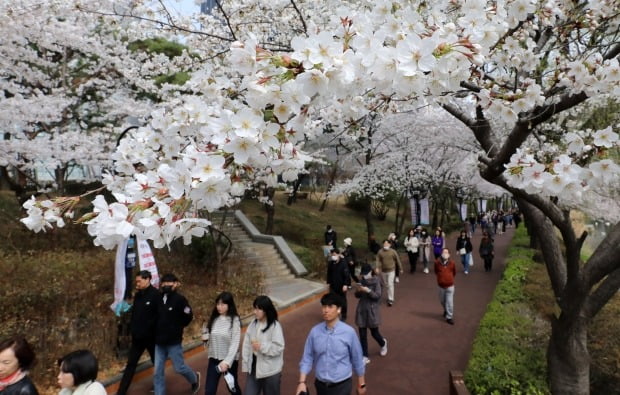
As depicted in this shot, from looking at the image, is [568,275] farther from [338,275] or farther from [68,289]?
[68,289]

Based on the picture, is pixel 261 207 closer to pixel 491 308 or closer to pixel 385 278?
pixel 385 278

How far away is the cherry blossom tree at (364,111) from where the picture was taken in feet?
5.42

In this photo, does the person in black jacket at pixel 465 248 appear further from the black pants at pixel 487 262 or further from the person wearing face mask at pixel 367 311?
the person wearing face mask at pixel 367 311

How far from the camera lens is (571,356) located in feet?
15.4

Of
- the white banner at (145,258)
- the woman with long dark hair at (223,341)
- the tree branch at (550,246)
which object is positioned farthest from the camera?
the white banner at (145,258)

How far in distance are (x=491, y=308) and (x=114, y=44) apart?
43.8 feet

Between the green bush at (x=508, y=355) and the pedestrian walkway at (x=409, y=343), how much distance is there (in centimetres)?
71

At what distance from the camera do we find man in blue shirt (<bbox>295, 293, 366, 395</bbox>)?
149 inches

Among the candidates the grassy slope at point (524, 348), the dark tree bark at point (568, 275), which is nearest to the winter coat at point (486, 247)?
the grassy slope at point (524, 348)

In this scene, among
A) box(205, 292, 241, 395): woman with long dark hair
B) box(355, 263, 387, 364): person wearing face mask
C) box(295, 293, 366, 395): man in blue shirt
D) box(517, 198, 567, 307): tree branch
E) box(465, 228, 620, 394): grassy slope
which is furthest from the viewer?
box(355, 263, 387, 364): person wearing face mask

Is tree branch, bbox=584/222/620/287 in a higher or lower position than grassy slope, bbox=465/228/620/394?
higher

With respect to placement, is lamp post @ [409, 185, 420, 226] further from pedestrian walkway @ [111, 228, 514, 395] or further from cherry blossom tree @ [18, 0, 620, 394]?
cherry blossom tree @ [18, 0, 620, 394]

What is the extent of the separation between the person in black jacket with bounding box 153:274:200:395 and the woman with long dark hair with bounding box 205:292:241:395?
0.51 metres

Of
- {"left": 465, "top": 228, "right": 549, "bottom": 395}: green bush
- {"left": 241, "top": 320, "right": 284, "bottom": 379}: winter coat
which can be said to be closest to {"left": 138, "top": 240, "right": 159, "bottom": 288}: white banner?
{"left": 241, "top": 320, "right": 284, "bottom": 379}: winter coat
